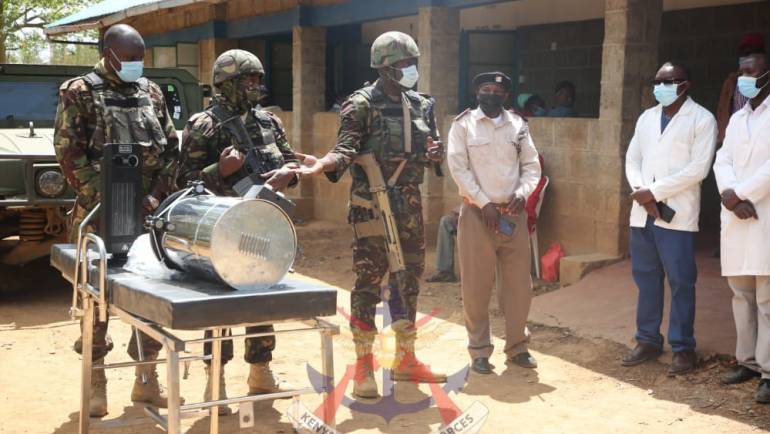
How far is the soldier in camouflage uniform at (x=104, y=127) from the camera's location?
4602 mm

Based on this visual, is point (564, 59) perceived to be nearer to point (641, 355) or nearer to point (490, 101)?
point (490, 101)

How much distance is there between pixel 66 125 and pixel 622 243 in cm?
481

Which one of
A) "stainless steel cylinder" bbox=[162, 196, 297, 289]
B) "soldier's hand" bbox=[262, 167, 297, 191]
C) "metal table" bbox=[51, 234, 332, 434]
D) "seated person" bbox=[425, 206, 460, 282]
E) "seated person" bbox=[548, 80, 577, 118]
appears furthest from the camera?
"seated person" bbox=[548, 80, 577, 118]

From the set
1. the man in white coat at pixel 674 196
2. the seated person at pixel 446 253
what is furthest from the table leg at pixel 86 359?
the seated person at pixel 446 253

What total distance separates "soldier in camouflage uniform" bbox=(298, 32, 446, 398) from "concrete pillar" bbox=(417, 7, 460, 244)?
14.9 ft

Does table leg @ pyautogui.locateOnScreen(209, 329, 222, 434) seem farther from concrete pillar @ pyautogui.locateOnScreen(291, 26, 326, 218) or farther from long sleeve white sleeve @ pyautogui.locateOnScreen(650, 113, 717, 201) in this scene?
concrete pillar @ pyautogui.locateOnScreen(291, 26, 326, 218)

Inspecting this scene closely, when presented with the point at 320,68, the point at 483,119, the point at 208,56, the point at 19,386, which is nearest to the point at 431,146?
the point at 483,119

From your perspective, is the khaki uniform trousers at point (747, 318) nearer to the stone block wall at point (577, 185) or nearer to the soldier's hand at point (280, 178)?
the soldier's hand at point (280, 178)

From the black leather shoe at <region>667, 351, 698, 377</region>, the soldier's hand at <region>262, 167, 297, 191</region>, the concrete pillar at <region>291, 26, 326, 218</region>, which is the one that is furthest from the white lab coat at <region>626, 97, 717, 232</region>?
the concrete pillar at <region>291, 26, 326, 218</region>

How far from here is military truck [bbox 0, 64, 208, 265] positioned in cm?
709

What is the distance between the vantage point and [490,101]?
18.3 ft

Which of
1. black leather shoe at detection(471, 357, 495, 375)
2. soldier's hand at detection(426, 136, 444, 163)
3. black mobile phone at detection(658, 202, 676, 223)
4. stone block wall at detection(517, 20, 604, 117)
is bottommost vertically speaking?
black leather shoe at detection(471, 357, 495, 375)

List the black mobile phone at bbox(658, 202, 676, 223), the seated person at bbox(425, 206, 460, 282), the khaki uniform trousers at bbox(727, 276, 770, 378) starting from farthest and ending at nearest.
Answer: the seated person at bbox(425, 206, 460, 282) → the black mobile phone at bbox(658, 202, 676, 223) → the khaki uniform trousers at bbox(727, 276, 770, 378)

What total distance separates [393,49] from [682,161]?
1.82 meters
